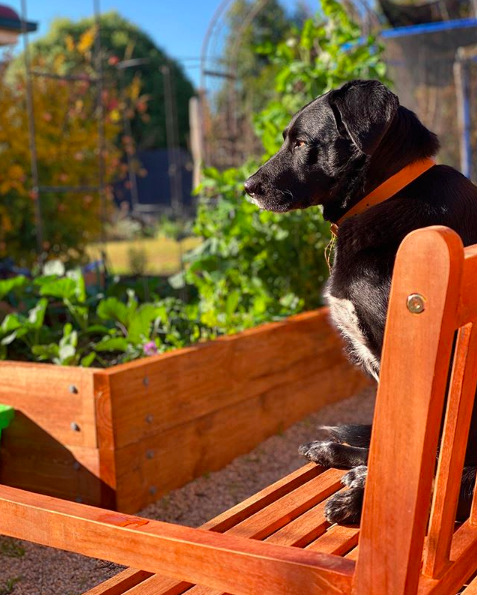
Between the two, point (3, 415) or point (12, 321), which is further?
point (12, 321)

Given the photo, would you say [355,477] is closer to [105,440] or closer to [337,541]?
[337,541]

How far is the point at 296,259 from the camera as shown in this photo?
147 inches

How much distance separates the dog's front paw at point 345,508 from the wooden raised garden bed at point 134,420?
998 millimetres

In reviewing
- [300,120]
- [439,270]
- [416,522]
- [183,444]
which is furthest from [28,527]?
[183,444]

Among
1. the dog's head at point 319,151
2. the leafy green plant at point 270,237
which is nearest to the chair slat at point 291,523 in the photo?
the dog's head at point 319,151

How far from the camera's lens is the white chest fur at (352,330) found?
1780mm

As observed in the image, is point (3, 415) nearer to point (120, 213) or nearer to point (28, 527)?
point (28, 527)

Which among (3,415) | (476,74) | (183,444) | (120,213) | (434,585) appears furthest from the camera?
(120,213)

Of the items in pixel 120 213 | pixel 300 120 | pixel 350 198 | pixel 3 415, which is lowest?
pixel 120 213

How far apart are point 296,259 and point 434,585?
2.61 meters

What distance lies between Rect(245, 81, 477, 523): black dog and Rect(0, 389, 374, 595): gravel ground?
2.67ft

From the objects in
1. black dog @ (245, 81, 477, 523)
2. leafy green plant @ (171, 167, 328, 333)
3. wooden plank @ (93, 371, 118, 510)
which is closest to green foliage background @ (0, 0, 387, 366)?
leafy green plant @ (171, 167, 328, 333)

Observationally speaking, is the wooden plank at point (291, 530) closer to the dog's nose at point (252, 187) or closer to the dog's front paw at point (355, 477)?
the dog's front paw at point (355, 477)

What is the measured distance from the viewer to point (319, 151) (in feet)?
6.59
